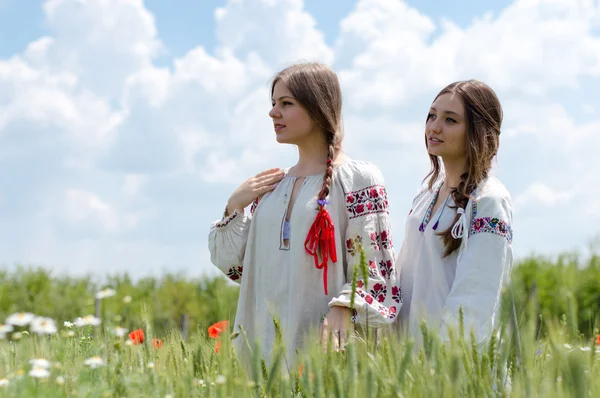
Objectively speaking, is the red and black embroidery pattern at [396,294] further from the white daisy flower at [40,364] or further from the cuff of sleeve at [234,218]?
the white daisy flower at [40,364]

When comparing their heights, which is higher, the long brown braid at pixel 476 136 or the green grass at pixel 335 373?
the long brown braid at pixel 476 136

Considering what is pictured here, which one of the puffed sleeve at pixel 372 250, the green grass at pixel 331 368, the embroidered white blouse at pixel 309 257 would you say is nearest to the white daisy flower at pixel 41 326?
the green grass at pixel 331 368

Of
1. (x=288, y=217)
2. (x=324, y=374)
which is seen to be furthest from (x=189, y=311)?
(x=324, y=374)

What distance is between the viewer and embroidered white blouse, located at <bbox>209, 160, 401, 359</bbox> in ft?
9.87

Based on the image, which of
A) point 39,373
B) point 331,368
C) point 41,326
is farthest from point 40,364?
point 331,368

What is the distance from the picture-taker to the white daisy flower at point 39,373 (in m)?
1.77

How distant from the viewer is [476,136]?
3.01 m

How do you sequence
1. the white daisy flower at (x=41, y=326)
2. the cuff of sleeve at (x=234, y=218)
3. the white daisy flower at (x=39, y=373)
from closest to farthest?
1. the white daisy flower at (x=39, y=373)
2. the white daisy flower at (x=41, y=326)
3. the cuff of sleeve at (x=234, y=218)

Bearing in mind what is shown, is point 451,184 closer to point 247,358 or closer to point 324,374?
point 247,358

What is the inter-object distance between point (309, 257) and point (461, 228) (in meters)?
0.66

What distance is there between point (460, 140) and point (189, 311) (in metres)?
6.51

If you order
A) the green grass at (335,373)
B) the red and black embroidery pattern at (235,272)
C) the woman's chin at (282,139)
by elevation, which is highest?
the woman's chin at (282,139)

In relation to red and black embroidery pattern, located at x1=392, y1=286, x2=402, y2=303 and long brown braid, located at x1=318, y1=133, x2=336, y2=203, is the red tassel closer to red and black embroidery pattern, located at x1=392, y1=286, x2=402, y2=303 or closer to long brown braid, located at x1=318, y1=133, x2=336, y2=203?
long brown braid, located at x1=318, y1=133, x2=336, y2=203

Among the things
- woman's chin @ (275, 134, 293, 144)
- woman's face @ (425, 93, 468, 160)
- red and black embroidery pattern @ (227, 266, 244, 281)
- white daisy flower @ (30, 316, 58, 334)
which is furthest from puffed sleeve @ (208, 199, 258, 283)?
white daisy flower @ (30, 316, 58, 334)
